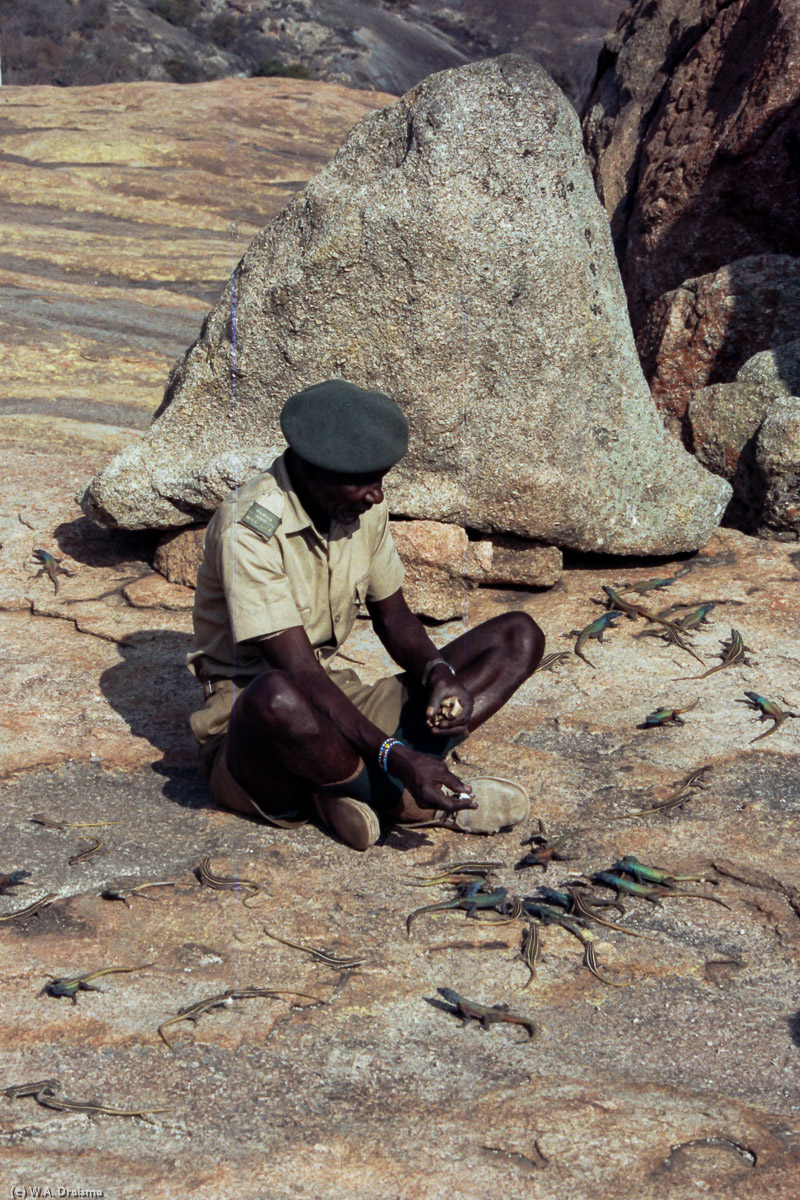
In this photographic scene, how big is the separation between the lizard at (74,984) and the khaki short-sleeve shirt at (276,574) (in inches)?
30.4

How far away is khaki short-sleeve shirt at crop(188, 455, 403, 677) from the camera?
8.97 ft

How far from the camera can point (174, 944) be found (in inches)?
95.1

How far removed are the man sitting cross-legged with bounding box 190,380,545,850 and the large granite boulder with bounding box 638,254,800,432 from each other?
3.03m

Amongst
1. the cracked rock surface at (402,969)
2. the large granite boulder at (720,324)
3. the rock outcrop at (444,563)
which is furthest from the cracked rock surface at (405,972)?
the large granite boulder at (720,324)

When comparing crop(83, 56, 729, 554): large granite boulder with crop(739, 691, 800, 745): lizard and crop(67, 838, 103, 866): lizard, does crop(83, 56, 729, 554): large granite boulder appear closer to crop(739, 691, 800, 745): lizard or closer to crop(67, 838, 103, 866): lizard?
crop(739, 691, 800, 745): lizard

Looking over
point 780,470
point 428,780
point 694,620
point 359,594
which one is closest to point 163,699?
point 359,594

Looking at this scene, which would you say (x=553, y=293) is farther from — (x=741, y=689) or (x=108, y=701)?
(x=108, y=701)

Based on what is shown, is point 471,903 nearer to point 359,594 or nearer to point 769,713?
point 359,594

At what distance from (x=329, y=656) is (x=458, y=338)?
150 centimetres

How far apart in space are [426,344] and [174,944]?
2382mm

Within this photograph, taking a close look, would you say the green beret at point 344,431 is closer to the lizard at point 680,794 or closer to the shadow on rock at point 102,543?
the lizard at point 680,794

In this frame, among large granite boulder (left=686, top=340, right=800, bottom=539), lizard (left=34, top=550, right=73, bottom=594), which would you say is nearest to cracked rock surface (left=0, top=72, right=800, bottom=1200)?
lizard (left=34, top=550, right=73, bottom=594)

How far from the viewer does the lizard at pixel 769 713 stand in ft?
11.2

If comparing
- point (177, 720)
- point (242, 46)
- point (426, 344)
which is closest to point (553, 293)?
point (426, 344)
